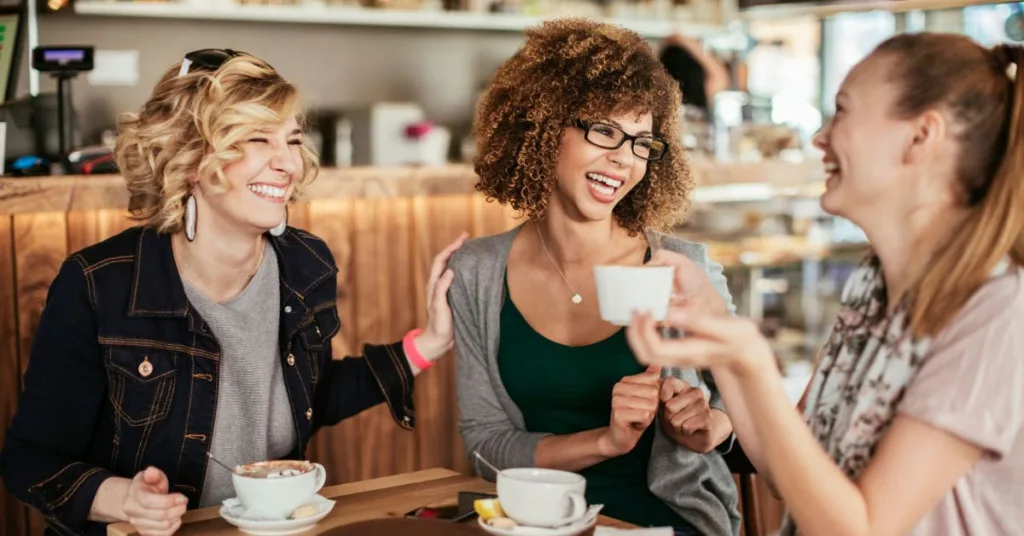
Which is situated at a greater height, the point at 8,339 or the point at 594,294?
the point at 594,294

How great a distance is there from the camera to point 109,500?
6.27ft

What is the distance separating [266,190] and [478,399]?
0.61m

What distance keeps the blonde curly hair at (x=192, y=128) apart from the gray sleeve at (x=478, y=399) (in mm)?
512

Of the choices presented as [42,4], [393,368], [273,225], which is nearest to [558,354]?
Answer: [393,368]

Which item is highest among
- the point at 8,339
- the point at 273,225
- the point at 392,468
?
the point at 273,225

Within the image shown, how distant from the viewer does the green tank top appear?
229cm

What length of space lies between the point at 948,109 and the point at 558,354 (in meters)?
1.04

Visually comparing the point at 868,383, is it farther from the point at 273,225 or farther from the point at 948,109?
the point at 273,225

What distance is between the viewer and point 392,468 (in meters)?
3.95

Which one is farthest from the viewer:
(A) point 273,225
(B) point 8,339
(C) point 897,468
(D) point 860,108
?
(B) point 8,339

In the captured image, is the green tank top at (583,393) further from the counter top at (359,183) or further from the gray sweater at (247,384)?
the counter top at (359,183)

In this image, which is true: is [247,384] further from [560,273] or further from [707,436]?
[707,436]

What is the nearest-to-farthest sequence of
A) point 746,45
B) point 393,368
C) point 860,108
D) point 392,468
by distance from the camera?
point 860,108, point 393,368, point 392,468, point 746,45

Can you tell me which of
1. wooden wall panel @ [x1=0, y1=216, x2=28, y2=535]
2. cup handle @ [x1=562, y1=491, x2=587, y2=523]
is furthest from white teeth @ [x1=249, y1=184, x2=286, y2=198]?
wooden wall panel @ [x1=0, y1=216, x2=28, y2=535]
